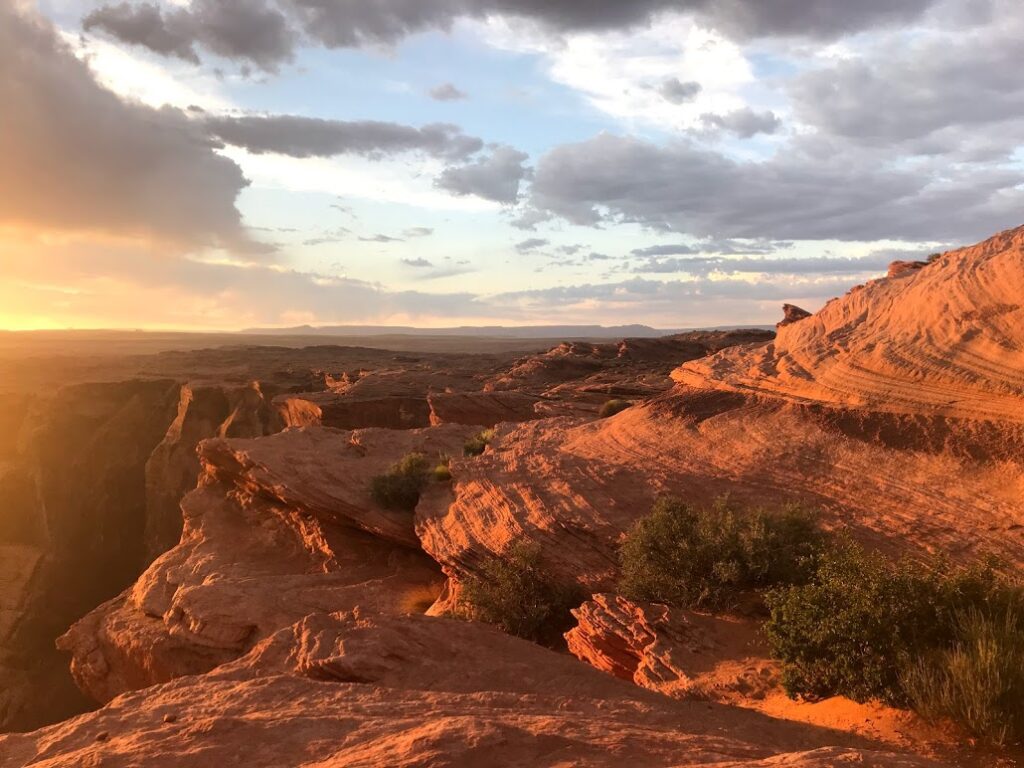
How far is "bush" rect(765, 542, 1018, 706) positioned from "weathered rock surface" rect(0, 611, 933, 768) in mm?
764

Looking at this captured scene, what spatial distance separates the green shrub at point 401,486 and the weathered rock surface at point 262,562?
266mm

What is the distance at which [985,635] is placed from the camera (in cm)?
604

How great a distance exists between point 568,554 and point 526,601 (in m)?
1.02

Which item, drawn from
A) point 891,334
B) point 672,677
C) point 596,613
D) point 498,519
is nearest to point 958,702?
point 672,677

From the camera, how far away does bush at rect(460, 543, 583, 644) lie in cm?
1127

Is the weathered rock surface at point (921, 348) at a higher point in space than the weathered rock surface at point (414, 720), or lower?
higher

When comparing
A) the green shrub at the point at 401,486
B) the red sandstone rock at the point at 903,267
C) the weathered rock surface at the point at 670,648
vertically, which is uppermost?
the red sandstone rock at the point at 903,267

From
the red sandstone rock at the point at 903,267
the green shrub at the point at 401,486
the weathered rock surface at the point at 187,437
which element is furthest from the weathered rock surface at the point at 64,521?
the red sandstone rock at the point at 903,267

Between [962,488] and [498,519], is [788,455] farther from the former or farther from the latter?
[498,519]

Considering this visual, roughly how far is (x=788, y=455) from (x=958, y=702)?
6823 millimetres

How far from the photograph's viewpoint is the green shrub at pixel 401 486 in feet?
50.6

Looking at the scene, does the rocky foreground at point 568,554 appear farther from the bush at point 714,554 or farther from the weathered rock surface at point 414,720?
the bush at point 714,554

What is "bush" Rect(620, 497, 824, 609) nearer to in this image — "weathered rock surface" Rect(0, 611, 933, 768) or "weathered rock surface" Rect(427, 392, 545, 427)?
"weathered rock surface" Rect(0, 611, 933, 768)

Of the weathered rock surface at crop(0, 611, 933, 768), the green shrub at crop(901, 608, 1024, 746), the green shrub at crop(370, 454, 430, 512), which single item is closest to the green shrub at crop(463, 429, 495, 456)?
the green shrub at crop(370, 454, 430, 512)
